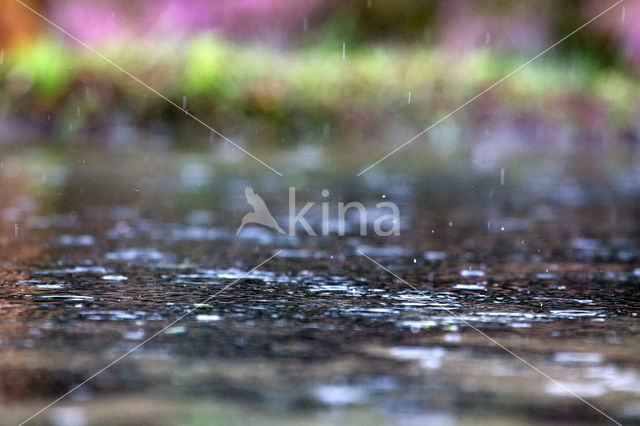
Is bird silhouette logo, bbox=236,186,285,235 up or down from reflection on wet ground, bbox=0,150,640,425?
up

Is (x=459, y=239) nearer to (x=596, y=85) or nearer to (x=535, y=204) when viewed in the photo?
(x=535, y=204)

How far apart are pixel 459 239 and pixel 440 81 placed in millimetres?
10193

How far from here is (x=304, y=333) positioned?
3.41m

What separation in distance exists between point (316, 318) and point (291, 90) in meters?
11.9

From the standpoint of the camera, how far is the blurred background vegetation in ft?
49.4

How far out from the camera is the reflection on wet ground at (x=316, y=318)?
2631 mm

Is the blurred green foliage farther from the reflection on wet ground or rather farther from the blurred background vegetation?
the reflection on wet ground

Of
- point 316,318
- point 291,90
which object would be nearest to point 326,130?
point 291,90
